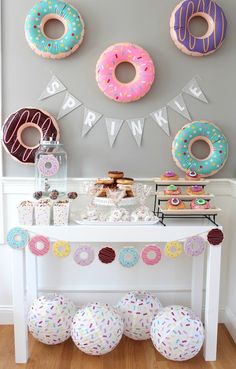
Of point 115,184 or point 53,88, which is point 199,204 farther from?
point 53,88

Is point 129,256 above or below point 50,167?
below

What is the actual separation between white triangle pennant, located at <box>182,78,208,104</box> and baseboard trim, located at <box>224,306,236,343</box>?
1296 mm

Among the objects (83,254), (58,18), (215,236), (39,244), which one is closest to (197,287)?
(215,236)

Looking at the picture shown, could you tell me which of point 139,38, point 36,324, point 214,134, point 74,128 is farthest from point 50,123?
point 36,324

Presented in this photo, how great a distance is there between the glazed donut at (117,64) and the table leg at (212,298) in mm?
959

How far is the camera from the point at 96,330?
1976 millimetres

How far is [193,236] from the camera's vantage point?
6.42ft

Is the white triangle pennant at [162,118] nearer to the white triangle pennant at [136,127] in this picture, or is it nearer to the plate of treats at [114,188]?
the white triangle pennant at [136,127]

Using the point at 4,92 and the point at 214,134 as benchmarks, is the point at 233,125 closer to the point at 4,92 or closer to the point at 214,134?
the point at 214,134

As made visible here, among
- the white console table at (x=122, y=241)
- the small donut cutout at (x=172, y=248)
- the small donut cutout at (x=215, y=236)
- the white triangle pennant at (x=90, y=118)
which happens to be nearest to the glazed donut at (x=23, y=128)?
the white triangle pennant at (x=90, y=118)

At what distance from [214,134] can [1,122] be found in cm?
124

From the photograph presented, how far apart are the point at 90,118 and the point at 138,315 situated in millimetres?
1144

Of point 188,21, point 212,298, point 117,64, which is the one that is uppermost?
point 188,21

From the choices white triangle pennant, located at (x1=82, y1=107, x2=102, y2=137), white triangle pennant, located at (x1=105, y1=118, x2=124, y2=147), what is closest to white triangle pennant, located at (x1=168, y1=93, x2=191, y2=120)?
white triangle pennant, located at (x1=105, y1=118, x2=124, y2=147)
